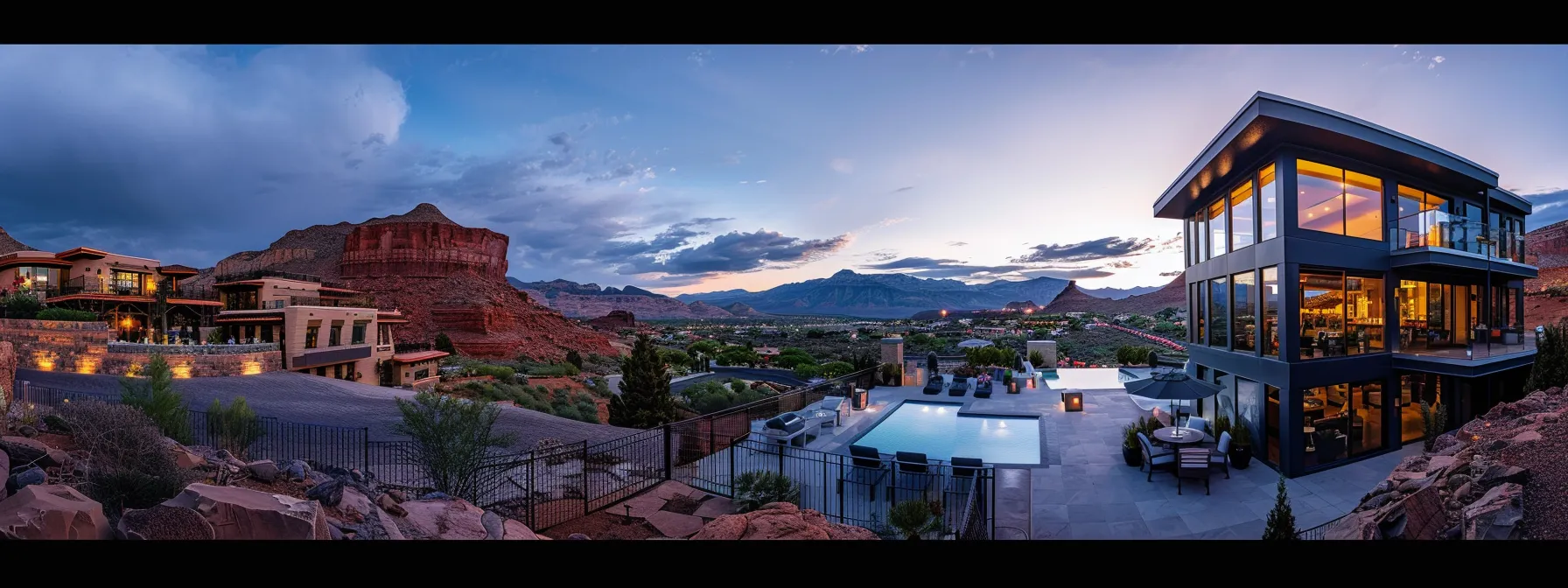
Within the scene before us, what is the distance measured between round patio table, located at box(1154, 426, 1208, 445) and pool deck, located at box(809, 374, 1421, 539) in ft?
1.73

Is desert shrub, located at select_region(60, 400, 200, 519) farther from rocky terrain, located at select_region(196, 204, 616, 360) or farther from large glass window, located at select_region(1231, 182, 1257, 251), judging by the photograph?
rocky terrain, located at select_region(196, 204, 616, 360)

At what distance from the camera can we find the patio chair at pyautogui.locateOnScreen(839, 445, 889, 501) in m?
7.52

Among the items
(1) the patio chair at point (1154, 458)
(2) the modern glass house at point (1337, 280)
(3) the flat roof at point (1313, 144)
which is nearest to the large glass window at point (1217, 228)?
(2) the modern glass house at point (1337, 280)

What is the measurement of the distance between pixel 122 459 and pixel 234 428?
3.94 meters

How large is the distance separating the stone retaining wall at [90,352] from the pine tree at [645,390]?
39.9 feet

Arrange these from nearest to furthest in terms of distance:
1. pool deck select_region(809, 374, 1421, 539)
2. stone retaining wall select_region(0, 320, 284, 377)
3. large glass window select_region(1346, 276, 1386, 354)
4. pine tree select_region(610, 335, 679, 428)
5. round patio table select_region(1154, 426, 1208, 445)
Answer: pool deck select_region(809, 374, 1421, 539)
round patio table select_region(1154, 426, 1208, 445)
large glass window select_region(1346, 276, 1386, 354)
pine tree select_region(610, 335, 679, 428)
stone retaining wall select_region(0, 320, 284, 377)

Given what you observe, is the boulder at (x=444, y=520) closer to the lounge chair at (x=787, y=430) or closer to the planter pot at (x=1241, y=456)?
the lounge chair at (x=787, y=430)

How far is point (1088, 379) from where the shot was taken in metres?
16.8

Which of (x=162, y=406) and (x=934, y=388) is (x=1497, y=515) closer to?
(x=934, y=388)

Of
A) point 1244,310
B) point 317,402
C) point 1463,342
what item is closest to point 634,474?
point 317,402

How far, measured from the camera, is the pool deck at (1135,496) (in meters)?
6.23

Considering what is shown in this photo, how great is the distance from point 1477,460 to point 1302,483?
300cm

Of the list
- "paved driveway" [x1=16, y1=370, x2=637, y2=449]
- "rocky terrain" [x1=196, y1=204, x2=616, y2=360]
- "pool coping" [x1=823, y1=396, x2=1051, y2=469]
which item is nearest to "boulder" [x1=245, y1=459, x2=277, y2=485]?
"paved driveway" [x1=16, y1=370, x2=637, y2=449]
